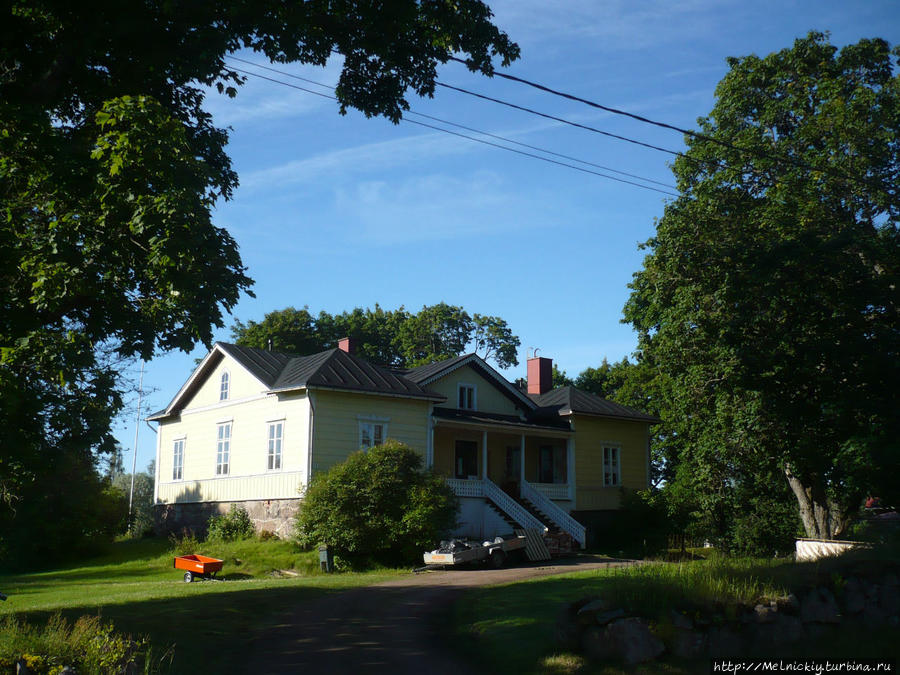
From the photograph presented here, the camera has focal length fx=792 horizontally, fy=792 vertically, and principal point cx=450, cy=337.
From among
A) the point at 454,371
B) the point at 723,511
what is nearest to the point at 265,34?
the point at 454,371

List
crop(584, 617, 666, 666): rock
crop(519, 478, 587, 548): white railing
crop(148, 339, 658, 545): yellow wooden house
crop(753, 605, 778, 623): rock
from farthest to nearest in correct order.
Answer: crop(519, 478, 587, 548): white railing < crop(148, 339, 658, 545): yellow wooden house < crop(753, 605, 778, 623): rock < crop(584, 617, 666, 666): rock

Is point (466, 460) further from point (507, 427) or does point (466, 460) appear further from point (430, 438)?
point (430, 438)

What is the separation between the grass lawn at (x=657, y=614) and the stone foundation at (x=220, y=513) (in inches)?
557

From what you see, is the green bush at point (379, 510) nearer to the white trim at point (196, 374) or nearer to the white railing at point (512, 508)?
the white railing at point (512, 508)

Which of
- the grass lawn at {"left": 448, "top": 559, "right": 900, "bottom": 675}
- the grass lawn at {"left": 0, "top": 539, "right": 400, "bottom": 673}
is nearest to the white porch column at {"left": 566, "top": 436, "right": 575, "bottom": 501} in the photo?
the grass lawn at {"left": 0, "top": 539, "right": 400, "bottom": 673}

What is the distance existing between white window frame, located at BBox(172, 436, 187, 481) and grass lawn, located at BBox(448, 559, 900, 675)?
23818 millimetres

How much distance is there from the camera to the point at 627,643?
32.4 feet

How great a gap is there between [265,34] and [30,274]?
5234 mm

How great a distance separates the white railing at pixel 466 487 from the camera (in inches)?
1139

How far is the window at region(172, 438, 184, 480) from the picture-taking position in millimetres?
34719

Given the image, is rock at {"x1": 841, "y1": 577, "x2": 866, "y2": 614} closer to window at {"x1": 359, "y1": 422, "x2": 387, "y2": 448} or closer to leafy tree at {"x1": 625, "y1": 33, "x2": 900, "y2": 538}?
leafy tree at {"x1": 625, "y1": 33, "x2": 900, "y2": 538}

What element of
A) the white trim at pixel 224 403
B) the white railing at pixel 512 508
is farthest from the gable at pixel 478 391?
the white trim at pixel 224 403

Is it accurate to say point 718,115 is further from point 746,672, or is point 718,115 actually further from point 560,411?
point 746,672

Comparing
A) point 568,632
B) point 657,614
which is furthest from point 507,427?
point 657,614
